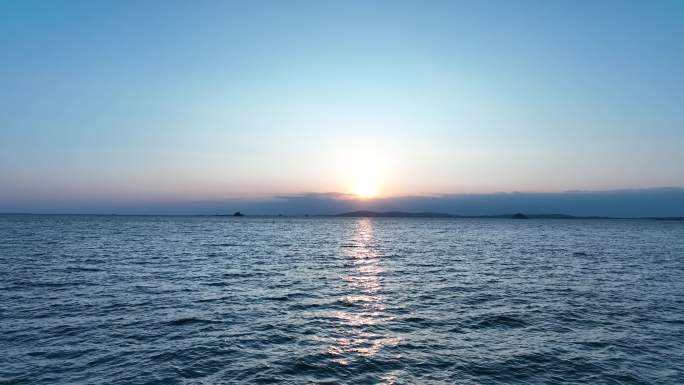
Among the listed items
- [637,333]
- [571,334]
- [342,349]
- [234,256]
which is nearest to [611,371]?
[571,334]

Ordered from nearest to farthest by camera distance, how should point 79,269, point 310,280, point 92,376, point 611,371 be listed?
point 92,376 < point 611,371 < point 310,280 < point 79,269

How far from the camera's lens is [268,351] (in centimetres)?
2253

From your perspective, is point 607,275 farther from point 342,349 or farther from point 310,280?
point 342,349

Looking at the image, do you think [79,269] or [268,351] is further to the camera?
[79,269]

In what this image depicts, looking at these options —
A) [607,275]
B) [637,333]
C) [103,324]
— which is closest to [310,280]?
[103,324]

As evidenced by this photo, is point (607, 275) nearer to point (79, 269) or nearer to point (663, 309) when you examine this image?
point (663, 309)

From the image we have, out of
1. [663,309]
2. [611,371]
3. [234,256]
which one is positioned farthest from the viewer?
[234,256]

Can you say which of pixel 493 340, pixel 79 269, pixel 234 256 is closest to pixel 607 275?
pixel 493 340

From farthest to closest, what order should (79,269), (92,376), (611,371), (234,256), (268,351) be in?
1. (234,256)
2. (79,269)
3. (268,351)
4. (611,371)
5. (92,376)

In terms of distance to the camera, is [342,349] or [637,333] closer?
[342,349]

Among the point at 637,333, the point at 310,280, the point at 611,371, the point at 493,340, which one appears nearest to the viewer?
the point at 611,371

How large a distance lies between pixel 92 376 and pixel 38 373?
8.70ft

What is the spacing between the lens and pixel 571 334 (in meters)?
26.5

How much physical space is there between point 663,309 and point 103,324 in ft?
137
